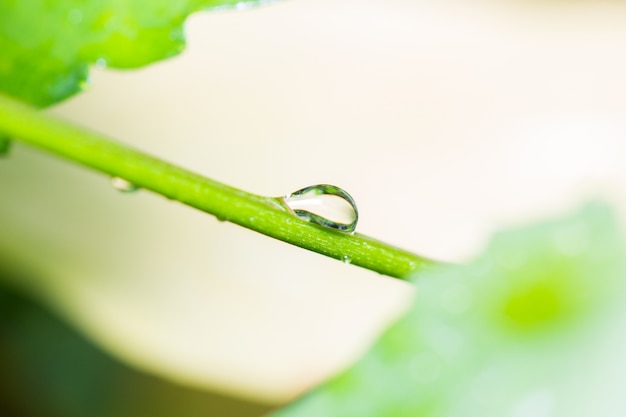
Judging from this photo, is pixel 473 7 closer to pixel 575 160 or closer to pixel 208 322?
pixel 575 160

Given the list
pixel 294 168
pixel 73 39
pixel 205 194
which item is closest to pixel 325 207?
pixel 205 194

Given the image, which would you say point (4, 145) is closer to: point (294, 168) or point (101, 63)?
point (101, 63)

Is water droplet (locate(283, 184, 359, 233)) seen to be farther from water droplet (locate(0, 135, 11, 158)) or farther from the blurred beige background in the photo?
the blurred beige background

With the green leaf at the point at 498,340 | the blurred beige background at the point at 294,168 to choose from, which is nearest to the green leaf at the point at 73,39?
the green leaf at the point at 498,340

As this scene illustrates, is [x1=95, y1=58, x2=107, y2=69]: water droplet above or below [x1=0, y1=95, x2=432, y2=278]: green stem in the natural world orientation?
above

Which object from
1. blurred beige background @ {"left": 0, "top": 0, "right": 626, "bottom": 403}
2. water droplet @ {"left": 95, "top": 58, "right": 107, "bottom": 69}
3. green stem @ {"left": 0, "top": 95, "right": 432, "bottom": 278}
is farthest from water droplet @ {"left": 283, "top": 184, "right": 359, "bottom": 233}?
blurred beige background @ {"left": 0, "top": 0, "right": 626, "bottom": 403}

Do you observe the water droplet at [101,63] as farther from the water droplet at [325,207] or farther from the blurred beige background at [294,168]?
the blurred beige background at [294,168]

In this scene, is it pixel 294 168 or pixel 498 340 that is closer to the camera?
pixel 498 340

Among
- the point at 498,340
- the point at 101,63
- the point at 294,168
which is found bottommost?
the point at 498,340
